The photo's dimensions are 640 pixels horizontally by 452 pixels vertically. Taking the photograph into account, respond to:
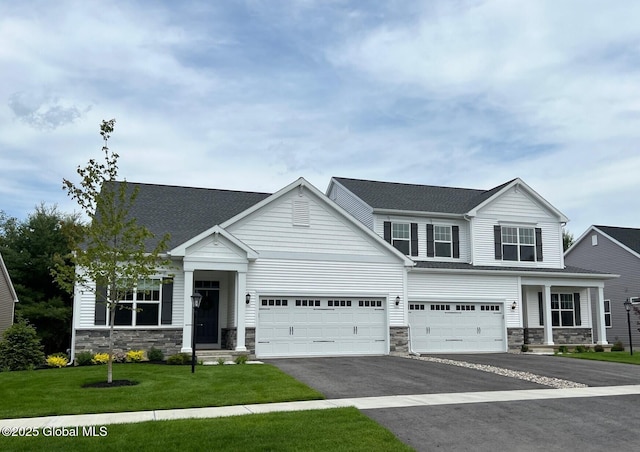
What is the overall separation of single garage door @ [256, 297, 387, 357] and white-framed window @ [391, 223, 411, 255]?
3.66 meters

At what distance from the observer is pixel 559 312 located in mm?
27438

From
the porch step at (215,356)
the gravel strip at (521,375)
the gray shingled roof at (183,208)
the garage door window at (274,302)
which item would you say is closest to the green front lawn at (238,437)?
the gravel strip at (521,375)

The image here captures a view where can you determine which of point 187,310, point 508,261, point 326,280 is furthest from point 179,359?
point 508,261

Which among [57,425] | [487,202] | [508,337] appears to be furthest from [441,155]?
[57,425]

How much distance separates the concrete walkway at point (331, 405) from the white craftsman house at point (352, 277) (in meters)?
7.42

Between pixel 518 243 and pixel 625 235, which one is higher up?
pixel 625 235

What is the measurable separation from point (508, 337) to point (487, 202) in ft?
20.3

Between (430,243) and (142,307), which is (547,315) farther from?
(142,307)

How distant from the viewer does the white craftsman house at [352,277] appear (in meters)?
20.2

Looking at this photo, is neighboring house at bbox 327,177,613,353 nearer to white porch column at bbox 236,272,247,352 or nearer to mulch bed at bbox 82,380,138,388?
white porch column at bbox 236,272,247,352

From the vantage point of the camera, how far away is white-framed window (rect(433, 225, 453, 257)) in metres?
26.5

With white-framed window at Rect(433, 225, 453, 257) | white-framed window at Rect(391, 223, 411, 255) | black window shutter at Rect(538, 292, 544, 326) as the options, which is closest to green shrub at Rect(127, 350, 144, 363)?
white-framed window at Rect(391, 223, 411, 255)

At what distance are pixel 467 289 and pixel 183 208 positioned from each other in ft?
41.8

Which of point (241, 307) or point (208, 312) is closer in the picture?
point (241, 307)
